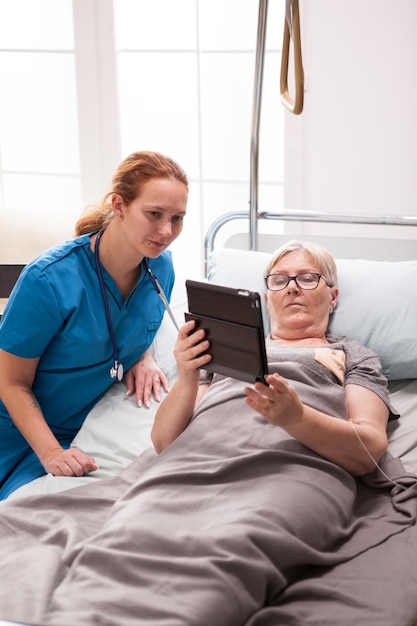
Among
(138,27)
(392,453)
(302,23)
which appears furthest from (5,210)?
(392,453)

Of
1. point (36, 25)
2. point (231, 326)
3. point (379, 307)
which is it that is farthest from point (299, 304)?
point (36, 25)

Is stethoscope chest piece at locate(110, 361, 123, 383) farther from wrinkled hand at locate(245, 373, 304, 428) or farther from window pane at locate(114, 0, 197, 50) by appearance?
window pane at locate(114, 0, 197, 50)

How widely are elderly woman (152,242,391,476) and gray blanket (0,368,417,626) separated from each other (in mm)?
59

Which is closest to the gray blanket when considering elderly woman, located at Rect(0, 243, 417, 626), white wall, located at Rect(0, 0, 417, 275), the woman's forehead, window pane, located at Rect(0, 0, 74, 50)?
elderly woman, located at Rect(0, 243, 417, 626)

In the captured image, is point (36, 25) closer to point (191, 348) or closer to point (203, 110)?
point (203, 110)

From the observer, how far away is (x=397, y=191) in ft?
10.7

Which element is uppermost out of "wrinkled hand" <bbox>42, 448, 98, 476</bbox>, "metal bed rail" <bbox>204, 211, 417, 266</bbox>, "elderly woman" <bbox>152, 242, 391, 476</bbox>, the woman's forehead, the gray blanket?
"metal bed rail" <bbox>204, 211, 417, 266</bbox>

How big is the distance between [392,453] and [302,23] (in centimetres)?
200

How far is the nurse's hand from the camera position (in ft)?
7.16

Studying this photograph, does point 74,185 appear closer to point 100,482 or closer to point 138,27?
point 138,27

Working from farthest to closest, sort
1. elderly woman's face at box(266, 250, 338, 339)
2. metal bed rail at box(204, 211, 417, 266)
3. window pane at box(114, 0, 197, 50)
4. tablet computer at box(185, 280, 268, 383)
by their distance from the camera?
1. window pane at box(114, 0, 197, 50)
2. metal bed rail at box(204, 211, 417, 266)
3. elderly woman's face at box(266, 250, 338, 339)
4. tablet computer at box(185, 280, 268, 383)

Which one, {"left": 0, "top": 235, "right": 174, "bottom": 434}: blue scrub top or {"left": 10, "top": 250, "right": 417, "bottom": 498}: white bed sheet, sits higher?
{"left": 0, "top": 235, "right": 174, "bottom": 434}: blue scrub top

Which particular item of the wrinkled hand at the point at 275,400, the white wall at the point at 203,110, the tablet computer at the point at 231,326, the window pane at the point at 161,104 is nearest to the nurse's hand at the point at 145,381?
the tablet computer at the point at 231,326

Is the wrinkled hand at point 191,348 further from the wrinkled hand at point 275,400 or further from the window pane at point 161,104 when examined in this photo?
the window pane at point 161,104
